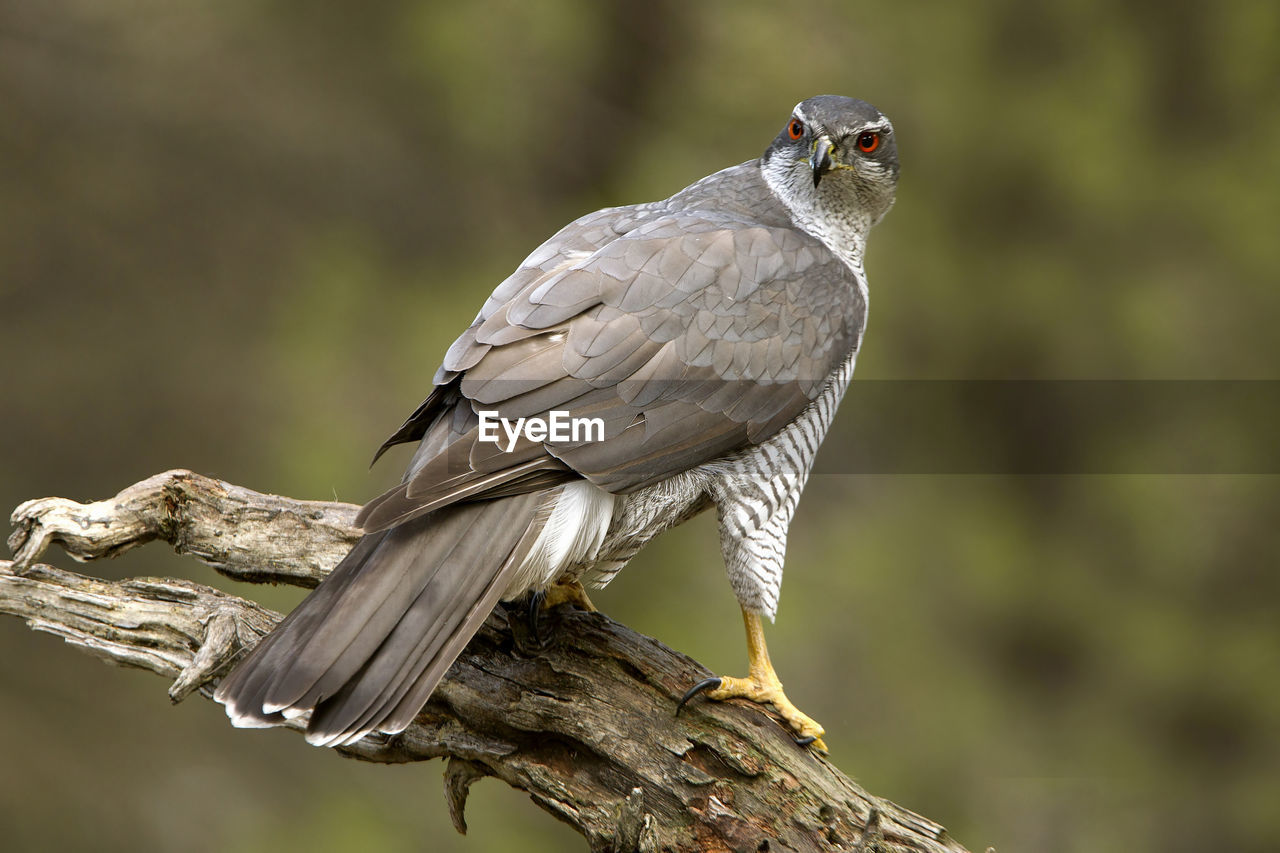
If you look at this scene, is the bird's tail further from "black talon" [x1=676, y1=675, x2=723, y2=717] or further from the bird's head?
the bird's head

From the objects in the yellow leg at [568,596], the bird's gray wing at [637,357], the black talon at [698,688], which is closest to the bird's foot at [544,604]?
the yellow leg at [568,596]

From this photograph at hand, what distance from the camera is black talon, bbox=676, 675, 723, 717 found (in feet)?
8.18

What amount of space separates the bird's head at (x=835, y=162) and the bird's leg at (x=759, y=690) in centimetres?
116

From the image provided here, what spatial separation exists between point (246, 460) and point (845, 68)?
3311mm

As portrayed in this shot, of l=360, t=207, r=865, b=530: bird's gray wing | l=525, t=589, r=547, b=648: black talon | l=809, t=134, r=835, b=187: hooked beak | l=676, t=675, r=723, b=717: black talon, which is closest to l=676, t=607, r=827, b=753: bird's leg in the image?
l=676, t=675, r=723, b=717: black talon

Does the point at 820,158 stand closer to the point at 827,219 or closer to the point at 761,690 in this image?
the point at 827,219

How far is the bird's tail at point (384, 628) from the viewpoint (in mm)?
1983

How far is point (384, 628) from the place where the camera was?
204 centimetres

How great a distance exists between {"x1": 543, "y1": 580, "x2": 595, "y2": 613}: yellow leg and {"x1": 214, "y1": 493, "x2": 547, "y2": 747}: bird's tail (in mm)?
549

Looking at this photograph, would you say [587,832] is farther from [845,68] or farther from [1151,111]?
[1151,111]

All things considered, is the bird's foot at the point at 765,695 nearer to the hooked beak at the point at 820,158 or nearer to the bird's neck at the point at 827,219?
the bird's neck at the point at 827,219

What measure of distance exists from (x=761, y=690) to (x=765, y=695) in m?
0.02

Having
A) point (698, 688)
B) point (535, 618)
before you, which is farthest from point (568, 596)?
point (698, 688)

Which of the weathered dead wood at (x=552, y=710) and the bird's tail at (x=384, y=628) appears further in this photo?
the weathered dead wood at (x=552, y=710)
